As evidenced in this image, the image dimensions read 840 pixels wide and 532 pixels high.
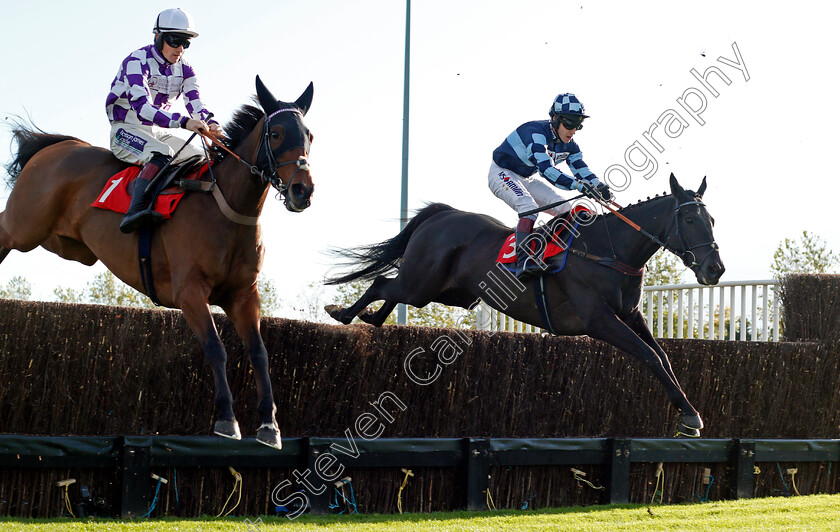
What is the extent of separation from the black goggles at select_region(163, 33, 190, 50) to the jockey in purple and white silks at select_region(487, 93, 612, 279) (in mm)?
2572

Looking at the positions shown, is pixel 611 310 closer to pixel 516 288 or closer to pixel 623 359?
pixel 516 288

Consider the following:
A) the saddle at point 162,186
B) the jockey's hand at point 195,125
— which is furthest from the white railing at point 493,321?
the jockey's hand at point 195,125

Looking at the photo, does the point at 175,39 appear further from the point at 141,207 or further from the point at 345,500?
the point at 345,500

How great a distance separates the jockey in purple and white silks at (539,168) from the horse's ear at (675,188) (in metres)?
0.45

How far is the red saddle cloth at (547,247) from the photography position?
646 centimetres

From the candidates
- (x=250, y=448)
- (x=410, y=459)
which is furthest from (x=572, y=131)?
(x=250, y=448)

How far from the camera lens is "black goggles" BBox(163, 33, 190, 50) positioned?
201 inches

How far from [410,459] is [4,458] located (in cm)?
267

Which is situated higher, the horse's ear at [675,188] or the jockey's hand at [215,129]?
the horse's ear at [675,188]

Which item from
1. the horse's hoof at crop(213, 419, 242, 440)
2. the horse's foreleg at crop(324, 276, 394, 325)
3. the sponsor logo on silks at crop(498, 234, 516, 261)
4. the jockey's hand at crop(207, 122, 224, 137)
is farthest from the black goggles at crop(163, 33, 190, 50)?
the sponsor logo on silks at crop(498, 234, 516, 261)

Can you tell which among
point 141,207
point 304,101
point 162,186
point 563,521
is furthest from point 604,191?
point 141,207

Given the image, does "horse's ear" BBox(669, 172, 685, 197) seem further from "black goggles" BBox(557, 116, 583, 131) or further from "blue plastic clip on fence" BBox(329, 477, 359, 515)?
"blue plastic clip on fence" BBox(329, 477, 359, 515)

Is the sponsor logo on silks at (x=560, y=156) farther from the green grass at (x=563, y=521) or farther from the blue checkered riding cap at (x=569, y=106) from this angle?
the green grass at (x=563, y=521)

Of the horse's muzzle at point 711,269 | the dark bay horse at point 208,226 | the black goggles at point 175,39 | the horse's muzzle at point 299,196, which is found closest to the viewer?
the horse's muzzle at point 299,196
